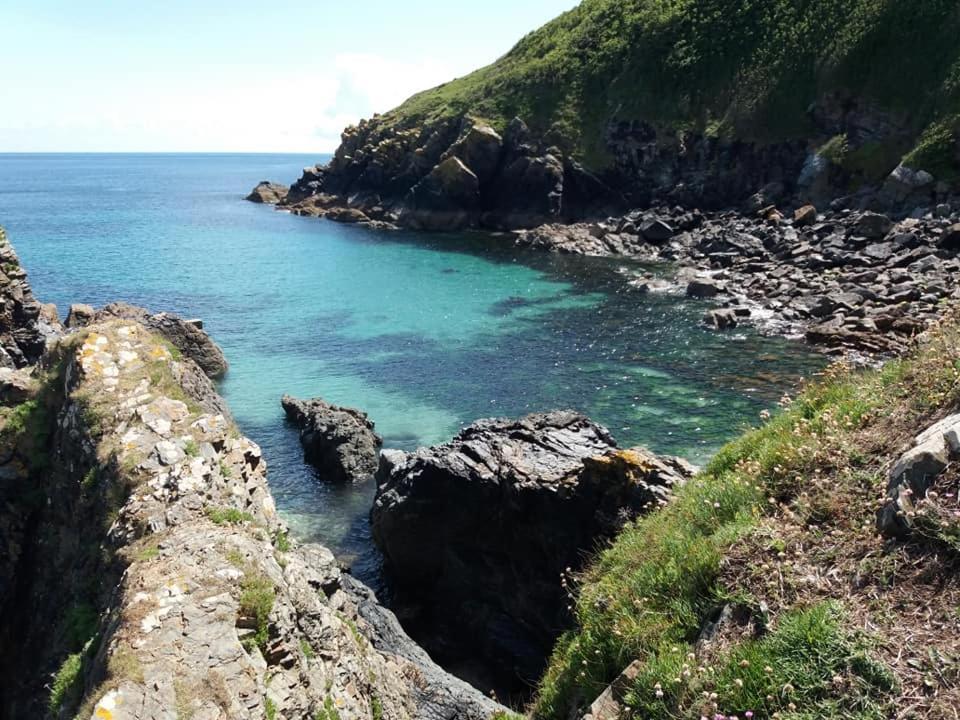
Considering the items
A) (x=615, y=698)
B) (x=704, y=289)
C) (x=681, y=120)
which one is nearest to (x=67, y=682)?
(x=615, y=698)

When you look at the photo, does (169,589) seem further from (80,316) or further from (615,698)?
(80,316)

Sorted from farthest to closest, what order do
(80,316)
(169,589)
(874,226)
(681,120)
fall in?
(681,120)
(874,226)
(80,316)
(169,589)

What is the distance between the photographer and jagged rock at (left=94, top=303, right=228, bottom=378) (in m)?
40.8

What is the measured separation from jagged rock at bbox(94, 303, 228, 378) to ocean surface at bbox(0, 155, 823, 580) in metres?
1.51

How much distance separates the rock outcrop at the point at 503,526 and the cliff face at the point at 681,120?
182 ft

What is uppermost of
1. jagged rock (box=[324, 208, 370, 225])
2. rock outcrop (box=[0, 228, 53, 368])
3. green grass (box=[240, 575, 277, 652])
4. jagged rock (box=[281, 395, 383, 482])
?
jagged rock (box=[324, 208, 370, 225])

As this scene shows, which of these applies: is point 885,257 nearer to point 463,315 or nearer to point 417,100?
point 463,315

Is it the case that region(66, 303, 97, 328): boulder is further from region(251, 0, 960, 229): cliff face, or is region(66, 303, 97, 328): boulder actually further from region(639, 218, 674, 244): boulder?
region(251, 0, 960, 229): cliff face

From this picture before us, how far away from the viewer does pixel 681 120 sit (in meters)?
86.9

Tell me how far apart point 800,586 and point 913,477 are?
75.3 inches

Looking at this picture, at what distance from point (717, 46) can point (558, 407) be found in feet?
244

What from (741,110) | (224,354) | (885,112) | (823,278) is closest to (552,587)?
(224,354)

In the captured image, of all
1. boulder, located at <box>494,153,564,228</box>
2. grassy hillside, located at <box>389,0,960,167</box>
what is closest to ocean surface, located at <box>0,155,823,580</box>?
boulder, located at <box>494,153,564,228</box>

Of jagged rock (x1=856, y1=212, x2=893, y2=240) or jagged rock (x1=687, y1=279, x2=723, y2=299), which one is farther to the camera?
jagged rock (x1=856, y1=212, x2=893, y2=240)
